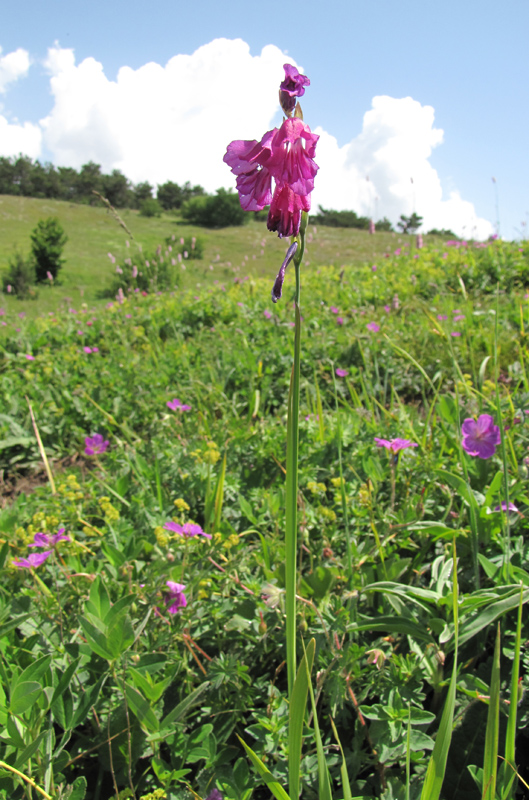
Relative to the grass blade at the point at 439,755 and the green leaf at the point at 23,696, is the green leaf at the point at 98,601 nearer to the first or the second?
the green leaf at the point at 23,696

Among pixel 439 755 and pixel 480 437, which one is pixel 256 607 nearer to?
pixel 439 755

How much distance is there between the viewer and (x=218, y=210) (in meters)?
34.0

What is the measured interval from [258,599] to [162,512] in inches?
24.0

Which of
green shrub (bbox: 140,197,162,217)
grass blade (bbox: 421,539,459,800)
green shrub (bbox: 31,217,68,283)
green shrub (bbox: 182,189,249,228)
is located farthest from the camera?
green shrub (bbox: 140,197,162,217)

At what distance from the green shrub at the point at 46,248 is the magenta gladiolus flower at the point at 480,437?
21012 millimetres

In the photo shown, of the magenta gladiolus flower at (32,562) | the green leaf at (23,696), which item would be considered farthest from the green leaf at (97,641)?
the magenta gladiolus flower at (32,562)

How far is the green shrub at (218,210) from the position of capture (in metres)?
33.8

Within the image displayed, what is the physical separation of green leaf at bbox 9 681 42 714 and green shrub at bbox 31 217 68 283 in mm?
21132

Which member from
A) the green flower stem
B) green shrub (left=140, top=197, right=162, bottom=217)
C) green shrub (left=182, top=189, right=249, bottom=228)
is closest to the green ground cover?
the green flower stem

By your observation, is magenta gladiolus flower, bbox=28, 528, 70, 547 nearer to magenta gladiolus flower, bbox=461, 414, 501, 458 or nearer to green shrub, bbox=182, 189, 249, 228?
magenta gladiolus flower, bbox=461, 414, 501, 458

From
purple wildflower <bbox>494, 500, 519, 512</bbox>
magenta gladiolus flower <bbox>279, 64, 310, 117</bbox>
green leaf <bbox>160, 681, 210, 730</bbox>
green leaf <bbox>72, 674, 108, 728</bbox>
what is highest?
magenta gladiolus flower <bbox>279, 64, 310, 117</bbox>

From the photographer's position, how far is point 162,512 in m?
1.71

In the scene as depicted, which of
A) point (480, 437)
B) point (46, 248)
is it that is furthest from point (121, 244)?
point (480, 437)

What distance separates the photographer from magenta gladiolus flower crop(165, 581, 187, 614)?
3.76 ft
